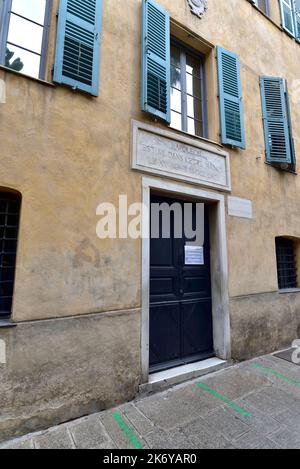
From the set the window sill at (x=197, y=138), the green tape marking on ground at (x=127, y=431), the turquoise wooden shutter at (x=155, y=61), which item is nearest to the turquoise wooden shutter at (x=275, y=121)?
the window sill at (x=197, y=138)

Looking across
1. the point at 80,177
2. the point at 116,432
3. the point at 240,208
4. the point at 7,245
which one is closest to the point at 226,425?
the point at 116,432

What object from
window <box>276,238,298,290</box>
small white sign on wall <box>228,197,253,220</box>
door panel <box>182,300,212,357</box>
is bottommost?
door panel <box>182,300,212,357</box>

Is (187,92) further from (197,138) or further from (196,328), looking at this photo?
(196,328)

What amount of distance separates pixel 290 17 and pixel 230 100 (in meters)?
4.33

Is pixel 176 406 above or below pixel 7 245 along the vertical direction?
below

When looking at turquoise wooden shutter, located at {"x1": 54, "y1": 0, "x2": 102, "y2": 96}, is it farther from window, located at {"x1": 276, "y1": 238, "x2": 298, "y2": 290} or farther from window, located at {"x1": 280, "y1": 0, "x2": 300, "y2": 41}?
window, located at {"x1": 280, "y1": 0, "x2": 300, "y2": 41}

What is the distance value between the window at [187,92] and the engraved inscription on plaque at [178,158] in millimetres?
466

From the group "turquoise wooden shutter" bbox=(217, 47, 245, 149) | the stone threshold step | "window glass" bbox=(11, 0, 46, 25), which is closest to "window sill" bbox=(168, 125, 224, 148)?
"turquoise wooden shutter" bbox=(217, 47, 245, 149)

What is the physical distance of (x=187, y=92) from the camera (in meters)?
4.23

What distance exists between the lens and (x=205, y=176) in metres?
3.84

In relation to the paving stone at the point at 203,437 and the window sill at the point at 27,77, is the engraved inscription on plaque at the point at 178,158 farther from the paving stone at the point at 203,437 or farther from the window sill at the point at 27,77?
the paving stone at the point at 203,437

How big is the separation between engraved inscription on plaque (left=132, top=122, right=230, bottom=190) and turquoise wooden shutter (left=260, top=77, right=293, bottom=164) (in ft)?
4.98

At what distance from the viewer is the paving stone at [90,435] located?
2088 mm

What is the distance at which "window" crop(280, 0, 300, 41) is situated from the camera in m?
6.06
